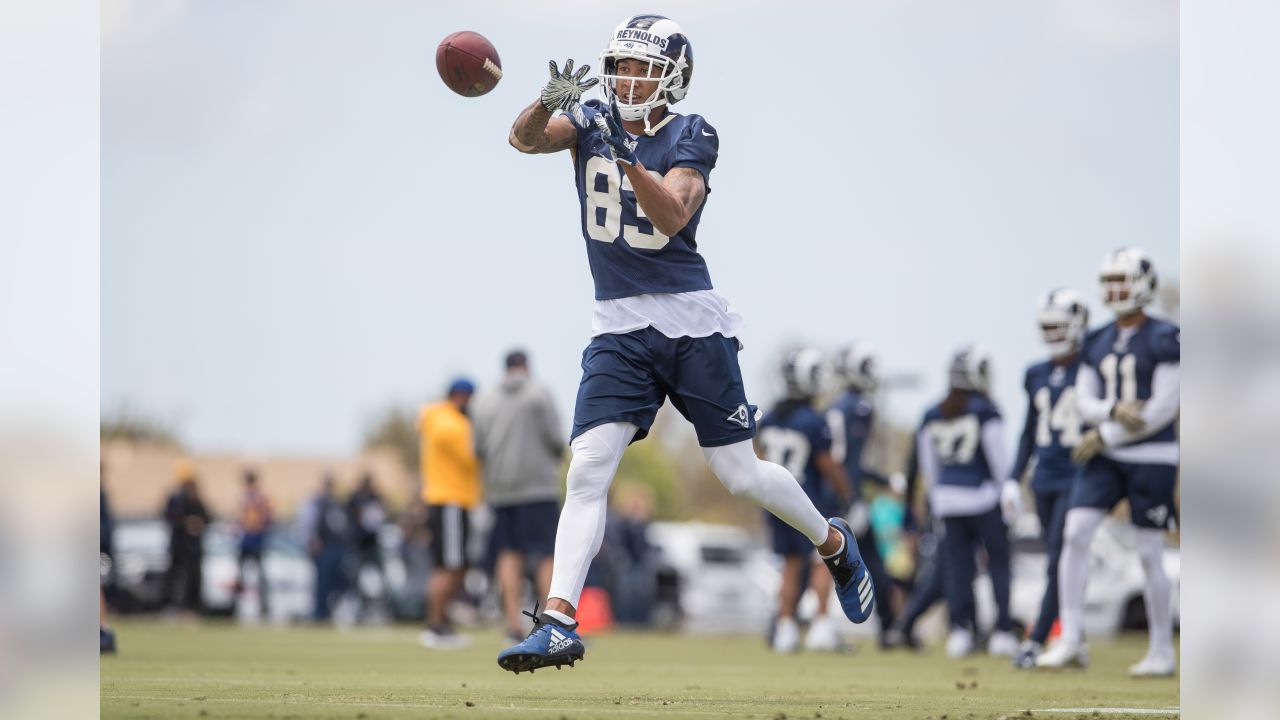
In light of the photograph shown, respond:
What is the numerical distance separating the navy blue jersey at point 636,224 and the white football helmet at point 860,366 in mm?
8125

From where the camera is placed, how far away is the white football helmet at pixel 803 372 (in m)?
13.9

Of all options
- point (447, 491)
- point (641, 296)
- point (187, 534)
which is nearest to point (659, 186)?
point (641, 296)

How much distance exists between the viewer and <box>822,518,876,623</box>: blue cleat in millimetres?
7234

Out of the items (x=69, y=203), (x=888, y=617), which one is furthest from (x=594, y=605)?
(x=69, y=203)

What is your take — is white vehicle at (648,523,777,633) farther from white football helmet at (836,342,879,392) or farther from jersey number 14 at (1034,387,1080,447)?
jersey number 14 at (1034,387,1080,447)

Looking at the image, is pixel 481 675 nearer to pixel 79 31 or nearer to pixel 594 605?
pixel 79 31

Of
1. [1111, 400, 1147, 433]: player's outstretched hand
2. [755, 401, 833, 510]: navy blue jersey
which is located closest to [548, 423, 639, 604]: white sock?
[1111, 400, 1147, 433]: player's outstretched hand

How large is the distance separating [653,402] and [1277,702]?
2.50 metres

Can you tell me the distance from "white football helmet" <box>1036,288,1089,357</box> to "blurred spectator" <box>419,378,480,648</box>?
14.9 feet

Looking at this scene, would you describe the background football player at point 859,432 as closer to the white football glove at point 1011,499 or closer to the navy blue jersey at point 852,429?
the navy blue jersey at point 852,429

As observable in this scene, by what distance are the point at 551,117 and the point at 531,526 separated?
6.98 meters

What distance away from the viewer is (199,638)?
45.6 ft

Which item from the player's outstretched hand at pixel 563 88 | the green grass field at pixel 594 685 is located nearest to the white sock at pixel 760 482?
the green grass field at pixel 594 685

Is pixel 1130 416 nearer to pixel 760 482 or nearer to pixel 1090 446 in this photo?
pixel 1090 446
